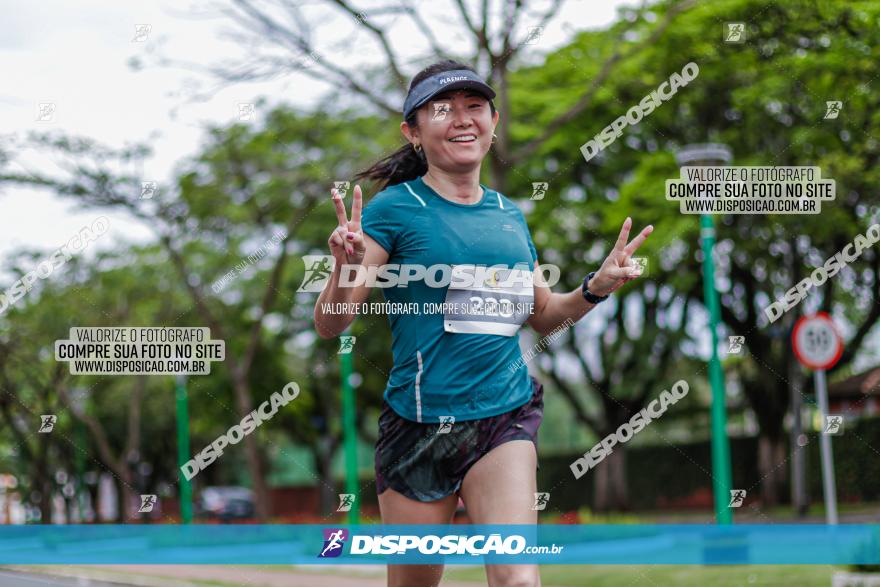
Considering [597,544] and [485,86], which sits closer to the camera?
[485,86]

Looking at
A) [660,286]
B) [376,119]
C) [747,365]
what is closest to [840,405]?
[747,365]

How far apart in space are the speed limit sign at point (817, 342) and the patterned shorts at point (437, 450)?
6810mm

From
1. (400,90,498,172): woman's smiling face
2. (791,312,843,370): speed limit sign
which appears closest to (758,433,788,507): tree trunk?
(791,312,843,370): speed limit sign

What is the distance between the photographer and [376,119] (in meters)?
21.6

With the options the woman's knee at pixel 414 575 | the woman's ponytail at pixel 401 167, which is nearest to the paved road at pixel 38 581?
the woman's knee at pixel 414 575

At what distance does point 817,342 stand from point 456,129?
7.06 m

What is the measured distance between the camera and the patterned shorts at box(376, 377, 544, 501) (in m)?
3.54

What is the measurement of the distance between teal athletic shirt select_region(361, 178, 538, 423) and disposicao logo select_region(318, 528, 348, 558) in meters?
0.81

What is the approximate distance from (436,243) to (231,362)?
17.8 metres

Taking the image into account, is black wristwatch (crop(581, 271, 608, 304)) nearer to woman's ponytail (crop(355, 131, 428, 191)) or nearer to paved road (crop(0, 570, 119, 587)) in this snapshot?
woman's ponytail (crop(355, 131, 428, 191))

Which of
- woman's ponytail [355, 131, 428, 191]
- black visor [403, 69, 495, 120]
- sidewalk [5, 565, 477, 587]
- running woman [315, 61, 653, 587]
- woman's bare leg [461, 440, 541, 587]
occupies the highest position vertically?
black visor [403, 69, 495, 120]

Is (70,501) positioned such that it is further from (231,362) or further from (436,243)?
(436,243)

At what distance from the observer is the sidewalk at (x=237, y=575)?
11969 mm

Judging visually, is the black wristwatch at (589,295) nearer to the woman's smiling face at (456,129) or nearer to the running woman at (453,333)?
the running woman at (453,333)
